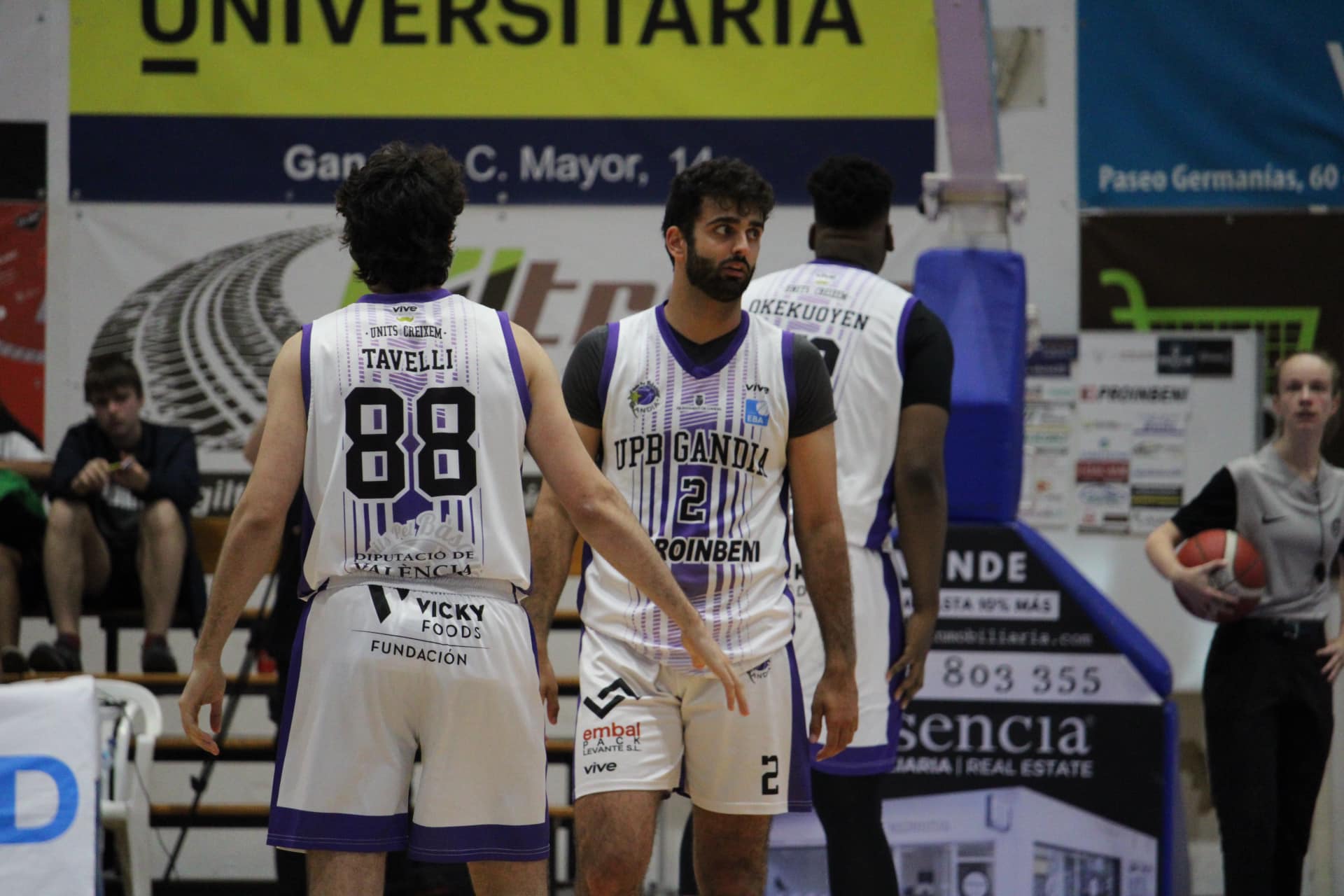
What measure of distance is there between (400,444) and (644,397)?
835 mm

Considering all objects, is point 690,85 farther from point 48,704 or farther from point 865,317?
point 48,704

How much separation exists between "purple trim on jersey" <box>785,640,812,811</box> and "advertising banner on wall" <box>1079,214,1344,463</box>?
429 centimetres

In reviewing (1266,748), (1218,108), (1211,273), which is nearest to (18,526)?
(1266,748)

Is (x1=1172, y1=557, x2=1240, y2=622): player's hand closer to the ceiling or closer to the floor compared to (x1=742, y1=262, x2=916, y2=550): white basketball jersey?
closer to the floor

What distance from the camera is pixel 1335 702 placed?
7.13 m

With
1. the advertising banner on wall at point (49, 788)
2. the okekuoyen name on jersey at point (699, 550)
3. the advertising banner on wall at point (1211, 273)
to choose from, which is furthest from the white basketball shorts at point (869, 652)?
the advertising banner on wall at point (1211, 273)

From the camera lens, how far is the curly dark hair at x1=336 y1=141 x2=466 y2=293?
2846 mm

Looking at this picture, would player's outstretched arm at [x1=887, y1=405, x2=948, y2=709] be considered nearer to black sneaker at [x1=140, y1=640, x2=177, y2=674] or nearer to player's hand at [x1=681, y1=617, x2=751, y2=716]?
player's hand at [x1=681, y1=617, x2=751, y2=716]

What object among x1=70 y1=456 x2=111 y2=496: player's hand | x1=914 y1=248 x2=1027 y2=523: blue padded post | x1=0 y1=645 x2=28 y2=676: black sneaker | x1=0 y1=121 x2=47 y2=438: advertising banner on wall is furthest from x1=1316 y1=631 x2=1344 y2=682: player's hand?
x1=0 y1=121 x2=47 y2=438: advertising banner on wall

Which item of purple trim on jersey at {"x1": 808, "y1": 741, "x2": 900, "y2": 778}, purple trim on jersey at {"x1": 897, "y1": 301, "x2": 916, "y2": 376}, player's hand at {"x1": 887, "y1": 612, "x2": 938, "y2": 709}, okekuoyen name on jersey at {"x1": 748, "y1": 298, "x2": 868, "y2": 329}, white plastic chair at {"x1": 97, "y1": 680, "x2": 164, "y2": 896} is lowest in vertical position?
white plastic chair at {"x1": 97, "y1": 680, "x2": 164, "y2": 896}

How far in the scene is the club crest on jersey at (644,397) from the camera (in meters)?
3.52

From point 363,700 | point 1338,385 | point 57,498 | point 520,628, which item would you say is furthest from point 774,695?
point 57,498

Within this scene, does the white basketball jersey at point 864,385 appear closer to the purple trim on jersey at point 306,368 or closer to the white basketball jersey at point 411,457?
the white basketball jersey at point 411,457

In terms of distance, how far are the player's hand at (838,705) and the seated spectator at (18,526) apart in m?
4.48
